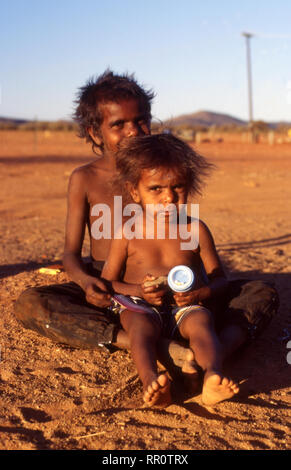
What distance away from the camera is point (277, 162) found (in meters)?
18.9

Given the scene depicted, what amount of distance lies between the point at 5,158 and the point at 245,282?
51.9ft

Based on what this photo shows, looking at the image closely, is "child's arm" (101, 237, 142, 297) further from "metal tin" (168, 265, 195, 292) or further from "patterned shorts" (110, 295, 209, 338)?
"metal tin" (168, 265, 195, 292)

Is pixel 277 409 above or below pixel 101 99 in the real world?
below

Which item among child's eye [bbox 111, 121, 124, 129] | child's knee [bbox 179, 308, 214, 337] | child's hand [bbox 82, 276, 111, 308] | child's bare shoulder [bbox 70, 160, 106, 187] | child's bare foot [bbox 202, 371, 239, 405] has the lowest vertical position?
child's bare foot [bbox 202, 371, 239, 405]

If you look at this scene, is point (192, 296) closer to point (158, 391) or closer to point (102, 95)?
point (158, 391)

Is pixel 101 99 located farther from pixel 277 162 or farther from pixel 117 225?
pixel 277 162

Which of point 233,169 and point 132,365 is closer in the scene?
point 132,365

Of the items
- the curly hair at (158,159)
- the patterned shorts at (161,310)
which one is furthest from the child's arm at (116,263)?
the curly hair at (158,159)

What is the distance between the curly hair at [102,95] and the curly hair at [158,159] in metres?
0.49

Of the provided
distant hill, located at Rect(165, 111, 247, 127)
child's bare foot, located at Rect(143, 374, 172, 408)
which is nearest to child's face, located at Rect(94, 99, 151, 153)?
child's bare foot, located at Rect(143, 374, 172, 408)

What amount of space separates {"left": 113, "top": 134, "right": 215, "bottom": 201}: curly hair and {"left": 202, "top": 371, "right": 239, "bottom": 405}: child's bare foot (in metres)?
Answer: 1.28

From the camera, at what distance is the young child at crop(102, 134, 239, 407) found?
119 inches

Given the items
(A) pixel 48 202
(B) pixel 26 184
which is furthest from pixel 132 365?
(B) pixel 26 184

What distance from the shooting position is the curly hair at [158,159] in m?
3.35
